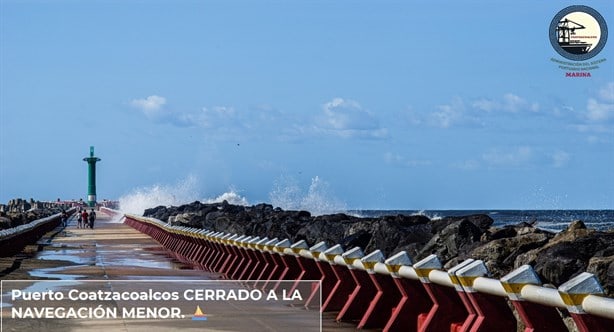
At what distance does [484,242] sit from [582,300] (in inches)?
553

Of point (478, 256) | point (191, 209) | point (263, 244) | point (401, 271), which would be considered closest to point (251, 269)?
point (263, 244)

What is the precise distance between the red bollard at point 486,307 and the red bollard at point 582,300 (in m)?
2.02

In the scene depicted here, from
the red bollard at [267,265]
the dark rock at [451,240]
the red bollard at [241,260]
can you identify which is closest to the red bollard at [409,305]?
the red bollard at [267,265]

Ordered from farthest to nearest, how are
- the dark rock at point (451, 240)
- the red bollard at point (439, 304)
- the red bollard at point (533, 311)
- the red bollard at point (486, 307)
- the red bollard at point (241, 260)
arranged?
the dark rock at point (451, 240) < the red bollard at point (241, 260) < the red bollard at point (439, 304) < the red bollard at point (486, 307) < the red bollard at point (533, 311)

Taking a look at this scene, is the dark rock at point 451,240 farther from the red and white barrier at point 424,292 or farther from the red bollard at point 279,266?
the red bollard at point 279,266

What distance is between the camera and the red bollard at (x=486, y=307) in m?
9.63

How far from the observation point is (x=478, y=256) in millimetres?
18156

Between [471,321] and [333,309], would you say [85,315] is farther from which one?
[471,321]

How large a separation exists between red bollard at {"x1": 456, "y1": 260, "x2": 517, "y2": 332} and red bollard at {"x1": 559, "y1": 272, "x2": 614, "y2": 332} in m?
2.02

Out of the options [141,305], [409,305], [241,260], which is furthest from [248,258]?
[409,305]

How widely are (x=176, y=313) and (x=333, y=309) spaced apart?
1.86 m

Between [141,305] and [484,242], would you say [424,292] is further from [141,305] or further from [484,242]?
[484,242]

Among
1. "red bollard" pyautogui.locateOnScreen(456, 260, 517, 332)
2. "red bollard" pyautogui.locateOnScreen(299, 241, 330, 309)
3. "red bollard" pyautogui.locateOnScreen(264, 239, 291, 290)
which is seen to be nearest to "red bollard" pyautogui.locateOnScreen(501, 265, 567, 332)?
"red bollard" pyautogui.locateOnScreen(456, 260, 517, 332)

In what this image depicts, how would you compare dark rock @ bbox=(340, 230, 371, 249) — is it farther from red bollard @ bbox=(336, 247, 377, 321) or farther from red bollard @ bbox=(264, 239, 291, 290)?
red bollard @ bbox=(336, 247, 377, 321)
